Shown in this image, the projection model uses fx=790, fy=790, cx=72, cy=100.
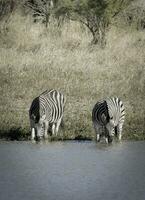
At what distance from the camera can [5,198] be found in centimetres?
923

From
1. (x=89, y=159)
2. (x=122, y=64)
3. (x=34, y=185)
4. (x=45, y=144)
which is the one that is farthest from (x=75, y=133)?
(x=122, y=64)

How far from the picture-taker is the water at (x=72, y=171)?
377 inches

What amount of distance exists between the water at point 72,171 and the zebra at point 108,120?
398mm

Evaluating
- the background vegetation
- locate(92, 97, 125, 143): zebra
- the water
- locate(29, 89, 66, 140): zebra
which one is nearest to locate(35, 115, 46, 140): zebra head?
locate(29, 89, 66, 140): zebra

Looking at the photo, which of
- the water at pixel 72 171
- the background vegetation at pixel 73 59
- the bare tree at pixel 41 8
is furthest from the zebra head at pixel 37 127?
the bare tree at pixel 41 8

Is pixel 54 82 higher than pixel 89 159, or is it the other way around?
pixel 54 82

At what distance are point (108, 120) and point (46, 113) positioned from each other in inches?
51.6

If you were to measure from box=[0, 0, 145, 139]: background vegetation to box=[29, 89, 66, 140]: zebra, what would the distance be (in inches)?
10.3

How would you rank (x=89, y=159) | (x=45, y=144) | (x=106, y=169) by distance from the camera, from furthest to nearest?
(x=45, y=144) → (x=89, y=159) → (x=106, y=169)

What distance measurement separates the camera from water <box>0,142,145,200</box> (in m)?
9.57

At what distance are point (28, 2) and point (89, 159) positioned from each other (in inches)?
867

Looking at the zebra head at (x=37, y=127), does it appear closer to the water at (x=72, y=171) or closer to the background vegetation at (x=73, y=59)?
the background vegetation at (x=73, y=59)

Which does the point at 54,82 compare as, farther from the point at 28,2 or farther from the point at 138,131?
the point at 28,2

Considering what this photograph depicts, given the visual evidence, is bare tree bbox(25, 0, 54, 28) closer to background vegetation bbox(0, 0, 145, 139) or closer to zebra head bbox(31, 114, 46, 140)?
background vegetation bbox(0, 0, 145, 139)
